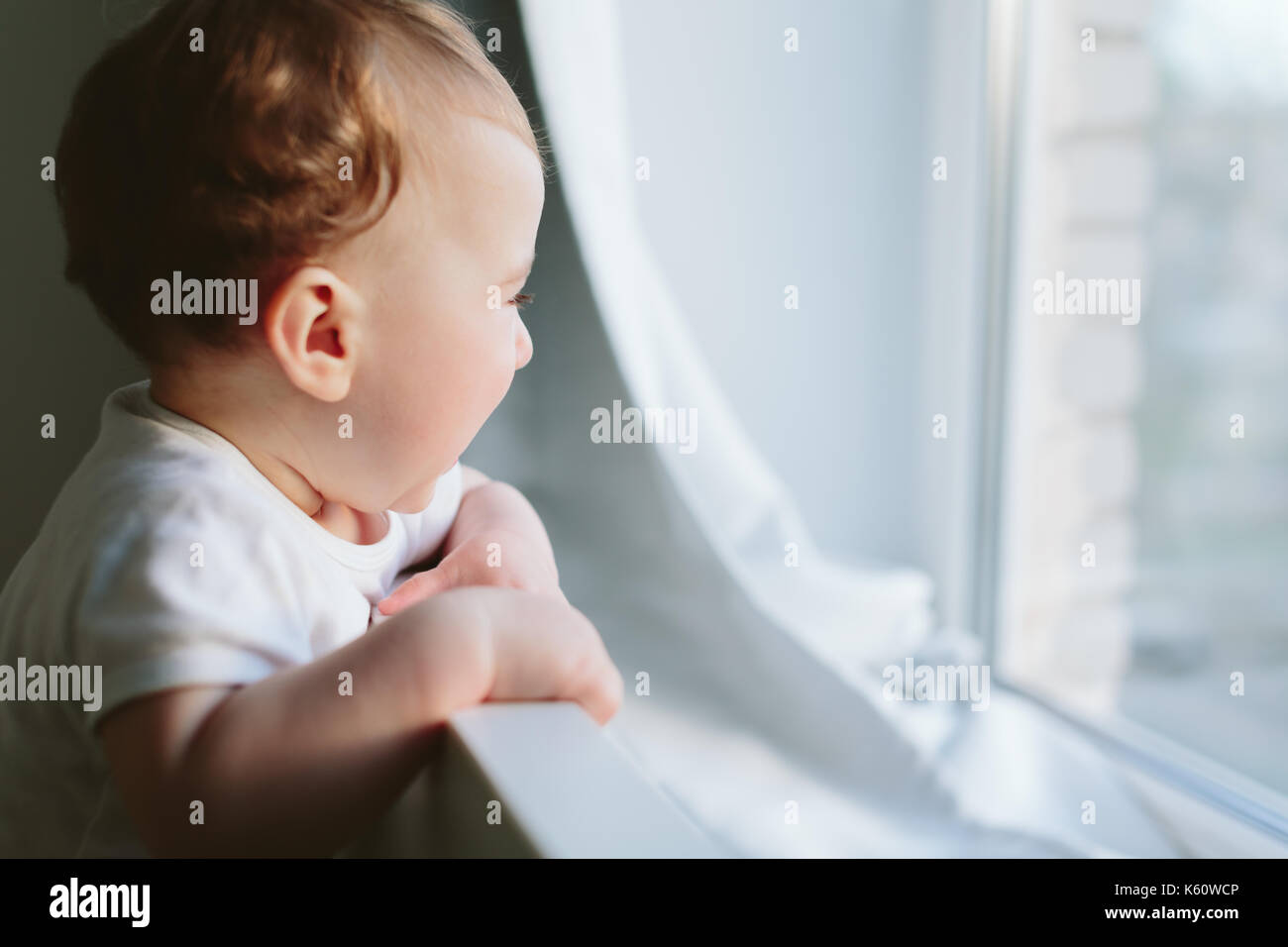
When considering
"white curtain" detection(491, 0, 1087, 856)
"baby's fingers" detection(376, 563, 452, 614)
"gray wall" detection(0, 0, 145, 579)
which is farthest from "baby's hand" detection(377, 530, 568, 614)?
"white curtain" detection(491, 0, 1087, 856)

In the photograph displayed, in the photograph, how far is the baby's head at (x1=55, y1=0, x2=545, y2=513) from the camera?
Result: 421 mm

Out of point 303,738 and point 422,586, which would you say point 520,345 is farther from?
point 303,738

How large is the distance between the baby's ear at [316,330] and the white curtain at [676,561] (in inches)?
24.8

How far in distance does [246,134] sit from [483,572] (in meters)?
0.25

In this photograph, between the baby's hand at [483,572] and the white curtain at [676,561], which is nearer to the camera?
the baby's hand at [483,572]

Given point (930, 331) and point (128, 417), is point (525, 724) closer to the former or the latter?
point (128, 417)

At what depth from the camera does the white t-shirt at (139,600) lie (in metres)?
0.37

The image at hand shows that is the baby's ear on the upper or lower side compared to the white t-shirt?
upper

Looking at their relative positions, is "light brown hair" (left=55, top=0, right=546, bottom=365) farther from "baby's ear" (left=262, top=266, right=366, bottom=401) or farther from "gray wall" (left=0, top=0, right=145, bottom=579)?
"gray wall" (left=0, top=0, right=145, bottom=579)

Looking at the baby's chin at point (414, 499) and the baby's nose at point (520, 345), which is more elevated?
the baby's nose at point (520, 345)

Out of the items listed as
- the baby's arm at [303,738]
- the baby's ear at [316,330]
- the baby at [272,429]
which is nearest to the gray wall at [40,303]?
the baby at [272,429]

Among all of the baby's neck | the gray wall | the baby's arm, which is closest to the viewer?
the baby's arm

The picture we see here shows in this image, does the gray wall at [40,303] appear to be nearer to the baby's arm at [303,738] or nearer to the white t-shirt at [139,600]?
the white t-shirt at [139,600]

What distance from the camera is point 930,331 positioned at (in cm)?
162
